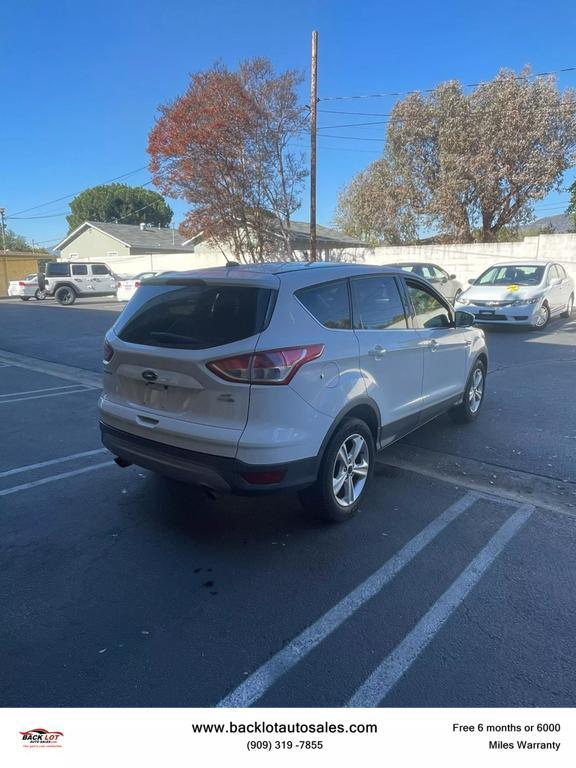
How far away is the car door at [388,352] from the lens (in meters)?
3.76

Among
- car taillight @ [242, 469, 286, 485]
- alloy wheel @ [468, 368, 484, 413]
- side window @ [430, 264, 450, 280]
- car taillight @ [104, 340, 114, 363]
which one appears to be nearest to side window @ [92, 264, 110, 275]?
side window @ [430, 264, 450, 280]

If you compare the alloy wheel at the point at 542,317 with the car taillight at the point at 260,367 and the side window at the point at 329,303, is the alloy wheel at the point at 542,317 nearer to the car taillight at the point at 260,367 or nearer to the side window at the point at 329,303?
the side window at the point at 329,303

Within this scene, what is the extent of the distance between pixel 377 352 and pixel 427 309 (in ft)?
4.32

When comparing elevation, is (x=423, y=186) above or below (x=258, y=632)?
above

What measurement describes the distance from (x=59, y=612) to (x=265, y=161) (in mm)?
23283

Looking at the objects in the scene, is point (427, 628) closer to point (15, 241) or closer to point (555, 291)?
point (555, 291)

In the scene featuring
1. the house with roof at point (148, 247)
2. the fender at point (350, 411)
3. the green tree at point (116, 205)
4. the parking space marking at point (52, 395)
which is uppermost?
the green tree at point (116, 205)

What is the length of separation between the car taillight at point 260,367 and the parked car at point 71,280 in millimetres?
25685

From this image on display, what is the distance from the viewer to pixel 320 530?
3.54m

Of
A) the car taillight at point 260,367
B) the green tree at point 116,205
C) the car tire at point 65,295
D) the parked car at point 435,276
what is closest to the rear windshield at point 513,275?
the parked car at point 435,276

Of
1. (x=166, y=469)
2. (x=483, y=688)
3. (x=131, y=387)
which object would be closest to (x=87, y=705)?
(x=166, y=469)

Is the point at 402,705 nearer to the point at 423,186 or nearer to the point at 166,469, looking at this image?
the point at 166,469

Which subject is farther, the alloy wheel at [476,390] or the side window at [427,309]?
the alloy wheel at [476,390]
